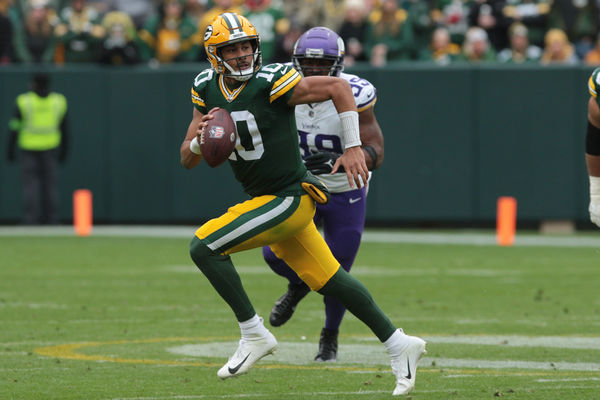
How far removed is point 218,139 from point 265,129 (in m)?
0.28

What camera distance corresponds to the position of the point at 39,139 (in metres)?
17.1

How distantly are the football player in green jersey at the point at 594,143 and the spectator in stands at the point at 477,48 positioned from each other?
10819 millimetres

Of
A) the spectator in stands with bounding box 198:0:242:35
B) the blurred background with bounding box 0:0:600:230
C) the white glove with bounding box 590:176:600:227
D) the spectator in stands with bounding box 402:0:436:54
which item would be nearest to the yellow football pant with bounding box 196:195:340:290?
the white glove with bounding box 590:176:600:227

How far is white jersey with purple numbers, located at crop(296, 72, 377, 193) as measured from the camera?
7.20 m

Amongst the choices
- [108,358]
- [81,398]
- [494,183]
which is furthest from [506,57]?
[81,398]

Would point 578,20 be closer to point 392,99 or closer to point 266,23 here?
point 392,99

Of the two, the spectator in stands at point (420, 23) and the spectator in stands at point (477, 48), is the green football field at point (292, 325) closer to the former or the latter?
the spectator in stands at point (477, 48)

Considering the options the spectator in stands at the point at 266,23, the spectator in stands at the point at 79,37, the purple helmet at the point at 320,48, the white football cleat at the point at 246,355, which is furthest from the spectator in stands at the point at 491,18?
the white football cleat at the point at 246,355

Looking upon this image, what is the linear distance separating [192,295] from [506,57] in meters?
8.37

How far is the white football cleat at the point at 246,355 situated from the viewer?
5.81m

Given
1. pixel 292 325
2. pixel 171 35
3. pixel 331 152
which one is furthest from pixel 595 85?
pixel 171 35

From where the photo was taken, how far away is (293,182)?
5.91 meters

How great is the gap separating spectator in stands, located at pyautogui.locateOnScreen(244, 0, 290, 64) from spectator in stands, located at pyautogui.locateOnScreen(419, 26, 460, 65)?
2.00 m

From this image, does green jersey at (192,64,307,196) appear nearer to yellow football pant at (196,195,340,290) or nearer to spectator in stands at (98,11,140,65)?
yellow football pant at (196,195,340,290)
